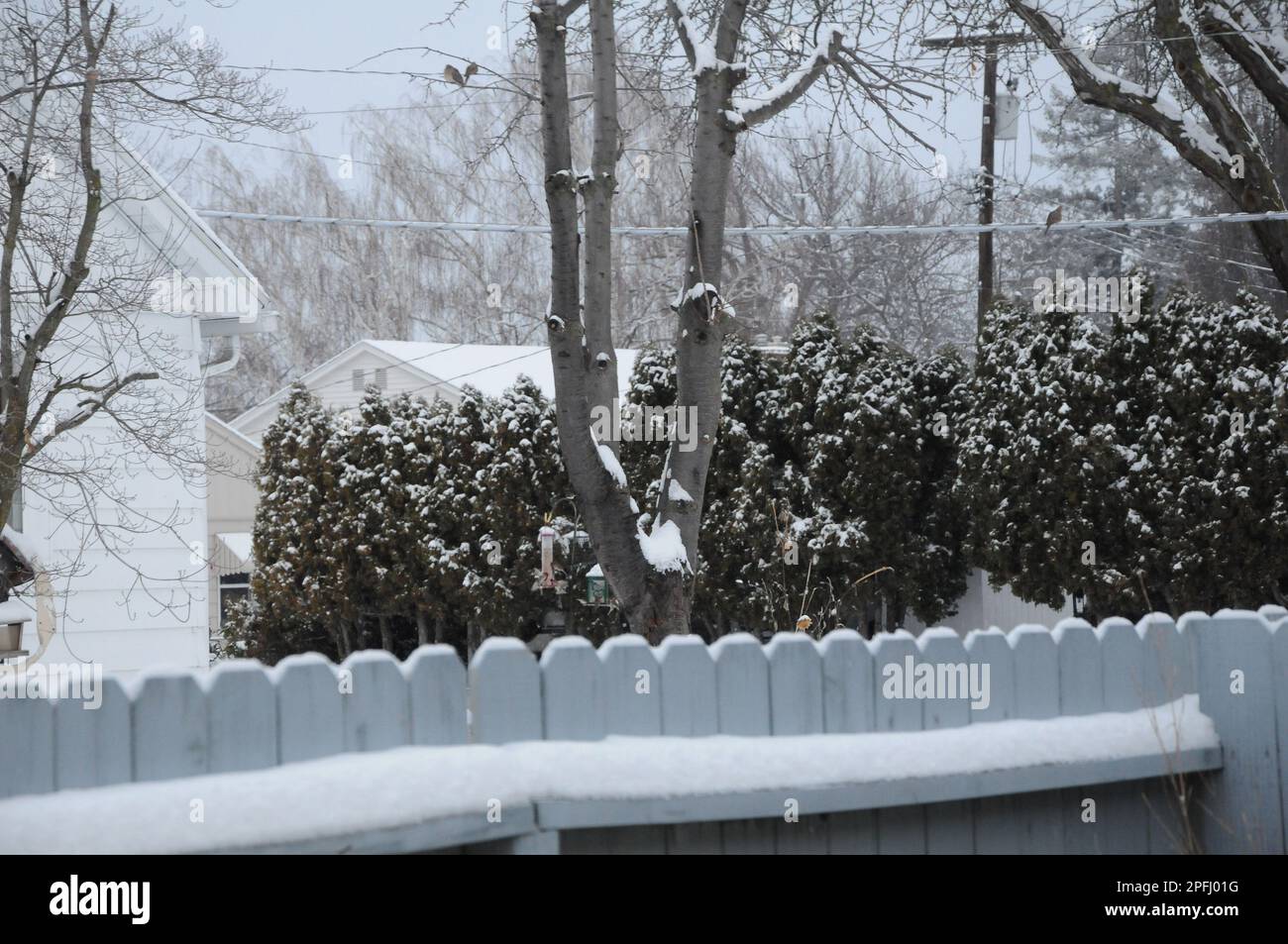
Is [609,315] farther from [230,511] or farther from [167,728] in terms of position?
[230,511]

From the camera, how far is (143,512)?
811cm

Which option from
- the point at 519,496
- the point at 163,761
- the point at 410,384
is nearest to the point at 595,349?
the point at 163,761

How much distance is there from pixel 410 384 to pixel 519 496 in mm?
6740

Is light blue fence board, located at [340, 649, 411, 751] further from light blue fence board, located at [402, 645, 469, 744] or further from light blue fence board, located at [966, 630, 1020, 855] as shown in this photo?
light blue fence board, located at [966, 630, 1020, 855]

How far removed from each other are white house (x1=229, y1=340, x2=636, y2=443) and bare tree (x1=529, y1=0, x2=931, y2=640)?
10082 millimetres

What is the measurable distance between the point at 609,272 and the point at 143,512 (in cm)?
374

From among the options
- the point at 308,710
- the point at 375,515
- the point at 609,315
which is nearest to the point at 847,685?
the point at 308,710

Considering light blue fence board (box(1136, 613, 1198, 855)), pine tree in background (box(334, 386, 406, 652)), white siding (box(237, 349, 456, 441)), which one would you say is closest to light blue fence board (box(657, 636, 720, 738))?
light blue fence board (box(1136, 613, 1198, 855))

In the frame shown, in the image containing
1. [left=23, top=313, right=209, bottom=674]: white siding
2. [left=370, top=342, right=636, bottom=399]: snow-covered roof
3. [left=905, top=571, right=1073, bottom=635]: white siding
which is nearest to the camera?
[left=23, top=313, right=209, bottom=674]: white siding

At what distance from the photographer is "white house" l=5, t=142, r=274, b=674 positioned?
7582 millimetres

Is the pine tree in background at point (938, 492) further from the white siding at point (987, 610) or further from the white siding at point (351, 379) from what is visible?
the white siding at point (351, 379)
